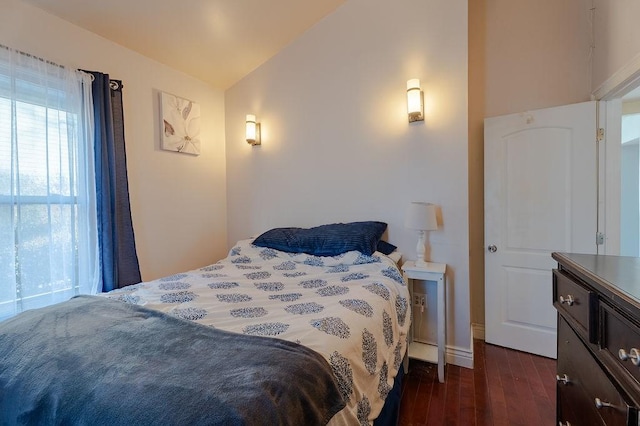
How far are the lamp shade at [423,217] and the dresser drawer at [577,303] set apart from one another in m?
0.95

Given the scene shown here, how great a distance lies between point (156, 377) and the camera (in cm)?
83

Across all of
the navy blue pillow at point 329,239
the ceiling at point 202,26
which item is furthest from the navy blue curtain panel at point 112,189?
the navy blue pillow at point 329,239

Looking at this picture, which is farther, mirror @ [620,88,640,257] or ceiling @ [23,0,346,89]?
mirror @ [620,88,640,257]

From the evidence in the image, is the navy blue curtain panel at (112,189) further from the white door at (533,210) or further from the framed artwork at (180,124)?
the white door at (533,210)

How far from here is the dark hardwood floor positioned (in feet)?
5.55

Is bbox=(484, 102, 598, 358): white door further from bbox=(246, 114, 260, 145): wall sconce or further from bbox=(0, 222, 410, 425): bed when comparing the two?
bbox=(246, 114, 260, 145): wall sconce

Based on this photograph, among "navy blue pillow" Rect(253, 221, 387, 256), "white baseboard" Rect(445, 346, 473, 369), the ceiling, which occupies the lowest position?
"white baseboard" Rect(445, 346, 473, 369)

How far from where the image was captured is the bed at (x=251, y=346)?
2.56ft

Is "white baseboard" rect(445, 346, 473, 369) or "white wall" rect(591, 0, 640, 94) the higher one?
"white wall" rect(591, 0, 640, 94)

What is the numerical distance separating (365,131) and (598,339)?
2.08 metres

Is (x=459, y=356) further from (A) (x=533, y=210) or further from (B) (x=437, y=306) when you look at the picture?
(A) (x=533, y=210)

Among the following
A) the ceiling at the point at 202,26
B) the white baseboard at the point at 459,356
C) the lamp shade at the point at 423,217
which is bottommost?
the white baseboard at the point at 459,356

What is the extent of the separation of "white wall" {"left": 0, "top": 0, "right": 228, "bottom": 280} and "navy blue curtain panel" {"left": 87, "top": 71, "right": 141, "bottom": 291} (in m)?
0.13

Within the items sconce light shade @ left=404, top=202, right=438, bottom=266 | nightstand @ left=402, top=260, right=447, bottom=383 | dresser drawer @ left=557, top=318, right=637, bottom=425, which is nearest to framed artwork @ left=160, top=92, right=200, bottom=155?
sconce light shade @ left=404, top=202, right=438, bottom=266
